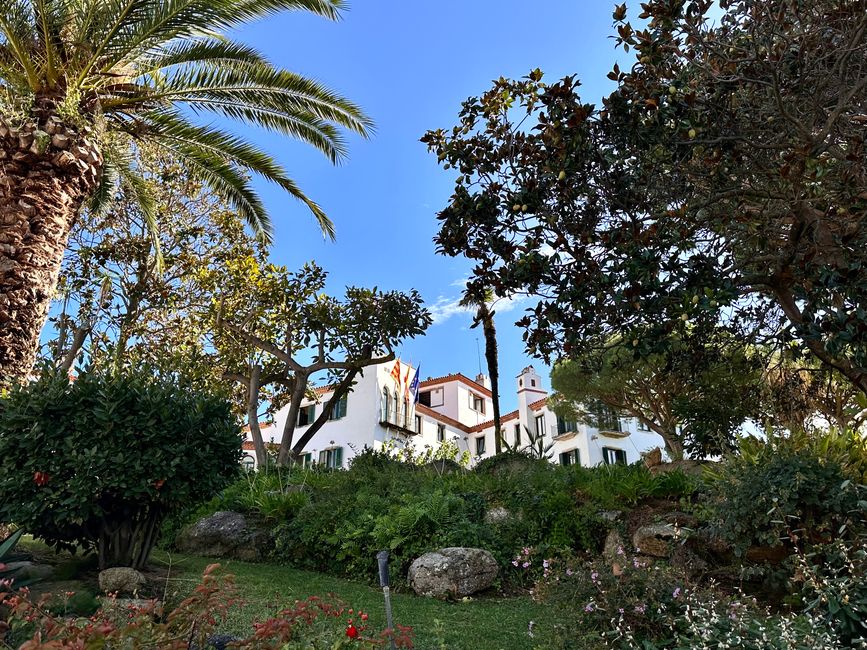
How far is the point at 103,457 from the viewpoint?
6.73 metres

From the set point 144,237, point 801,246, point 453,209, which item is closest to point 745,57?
point 801,246

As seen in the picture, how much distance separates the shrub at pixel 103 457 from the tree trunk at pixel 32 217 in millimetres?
1011

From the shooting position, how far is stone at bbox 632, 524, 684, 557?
840 cm

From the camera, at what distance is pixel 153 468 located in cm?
697

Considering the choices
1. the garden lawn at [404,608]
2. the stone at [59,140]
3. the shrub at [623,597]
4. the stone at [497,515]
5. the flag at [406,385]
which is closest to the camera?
the shrub at [623,597]

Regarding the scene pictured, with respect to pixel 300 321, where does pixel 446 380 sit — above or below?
above

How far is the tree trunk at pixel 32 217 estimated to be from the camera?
7.88m

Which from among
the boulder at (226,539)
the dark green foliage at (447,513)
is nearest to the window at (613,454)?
the dark green foliage at (447,513)

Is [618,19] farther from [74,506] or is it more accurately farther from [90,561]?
[90,561]

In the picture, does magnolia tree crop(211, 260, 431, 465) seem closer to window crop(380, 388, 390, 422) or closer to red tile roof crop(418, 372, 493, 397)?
window crop(380, 388, 390, 422)

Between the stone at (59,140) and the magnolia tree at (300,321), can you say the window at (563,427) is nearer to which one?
the magnolia tree at (300,321)

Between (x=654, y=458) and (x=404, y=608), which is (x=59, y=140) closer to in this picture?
(x=404, y=608)

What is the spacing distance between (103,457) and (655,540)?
23.3 ft

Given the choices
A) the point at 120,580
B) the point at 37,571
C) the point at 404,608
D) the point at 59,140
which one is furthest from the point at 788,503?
the point at 59,140
